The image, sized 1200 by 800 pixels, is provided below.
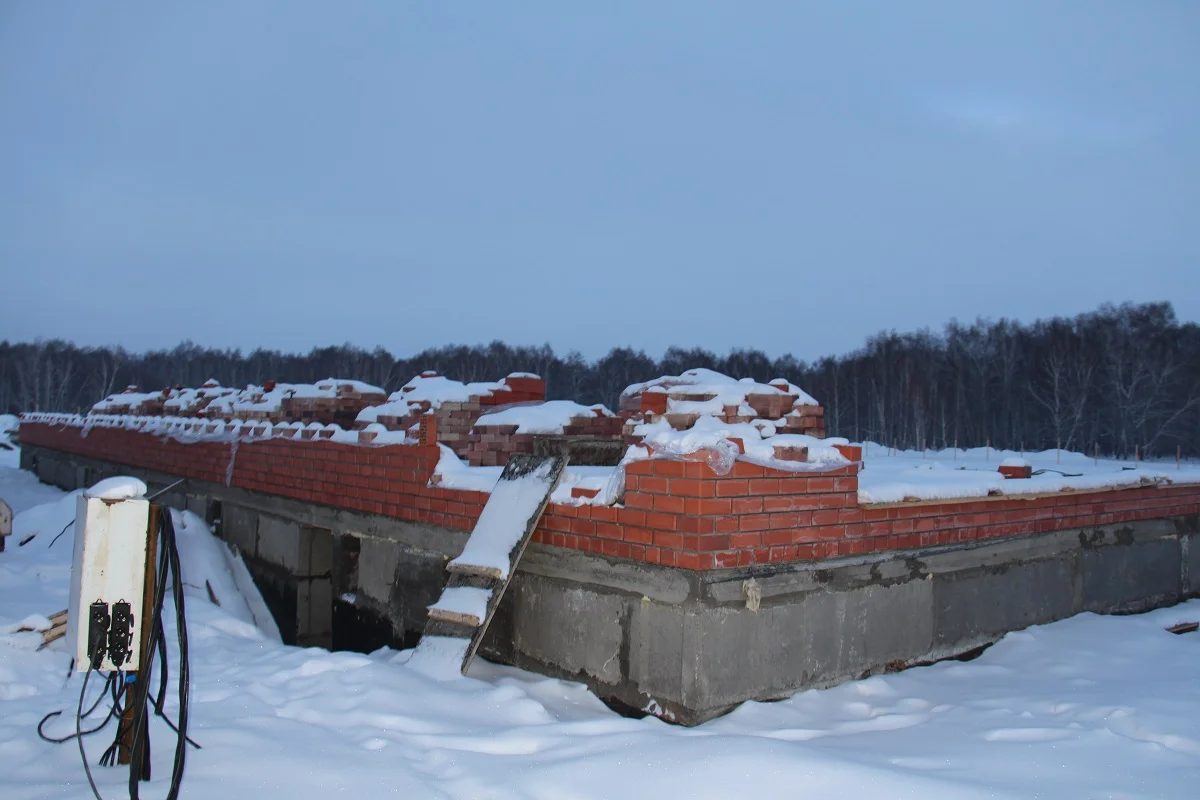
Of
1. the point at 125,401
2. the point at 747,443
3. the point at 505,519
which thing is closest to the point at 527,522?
the point at 505,519

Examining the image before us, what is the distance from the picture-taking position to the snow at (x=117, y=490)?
2.52 metres

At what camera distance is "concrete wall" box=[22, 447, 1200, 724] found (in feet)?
11.3

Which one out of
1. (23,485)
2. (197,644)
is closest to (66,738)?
(197,644)

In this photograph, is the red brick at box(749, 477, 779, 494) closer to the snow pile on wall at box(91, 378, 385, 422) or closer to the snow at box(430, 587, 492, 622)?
the snow at box(430, 587, 492, 622)

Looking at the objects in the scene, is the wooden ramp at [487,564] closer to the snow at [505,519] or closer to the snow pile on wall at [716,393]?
the snow at [505,519]

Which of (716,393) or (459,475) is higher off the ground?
(716,393)

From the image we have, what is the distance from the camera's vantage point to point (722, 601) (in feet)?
11.1

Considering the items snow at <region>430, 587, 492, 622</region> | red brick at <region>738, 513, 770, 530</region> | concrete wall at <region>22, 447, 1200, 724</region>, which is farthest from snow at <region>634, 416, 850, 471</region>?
snow at <region>430, 587, 492, 622</region>

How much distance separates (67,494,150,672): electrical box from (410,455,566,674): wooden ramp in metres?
1.59

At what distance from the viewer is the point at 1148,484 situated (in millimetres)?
5652

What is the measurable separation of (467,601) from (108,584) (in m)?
1.70

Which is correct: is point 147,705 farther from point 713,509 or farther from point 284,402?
point 284,402

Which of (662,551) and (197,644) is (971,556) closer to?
(662,551)

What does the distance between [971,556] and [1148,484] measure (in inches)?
83.6
